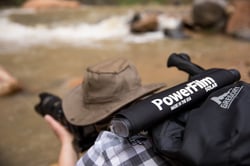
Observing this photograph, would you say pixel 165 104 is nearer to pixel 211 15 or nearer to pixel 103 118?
pixel 103 118

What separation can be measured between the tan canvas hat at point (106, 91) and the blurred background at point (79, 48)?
125cm

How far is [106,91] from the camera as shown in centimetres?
130

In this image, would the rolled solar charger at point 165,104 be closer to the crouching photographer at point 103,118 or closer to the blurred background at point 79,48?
the crouching photographer at point 103,118

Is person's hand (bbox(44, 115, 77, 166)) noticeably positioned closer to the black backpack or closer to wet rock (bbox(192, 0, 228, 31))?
the black backpack

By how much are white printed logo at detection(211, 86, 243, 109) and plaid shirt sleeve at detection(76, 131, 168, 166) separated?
0.61 feet

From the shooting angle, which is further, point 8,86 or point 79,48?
point 79,48

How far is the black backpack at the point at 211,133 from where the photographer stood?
0.79 meters

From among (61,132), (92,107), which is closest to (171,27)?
(61,132)

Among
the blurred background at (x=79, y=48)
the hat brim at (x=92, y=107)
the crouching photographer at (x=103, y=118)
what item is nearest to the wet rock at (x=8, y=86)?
the blurred background at (x=79, y=48)

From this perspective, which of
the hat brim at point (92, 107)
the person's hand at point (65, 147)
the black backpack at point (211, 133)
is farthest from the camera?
the person's hand at point (65, 147)

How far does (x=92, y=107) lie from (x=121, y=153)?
16.2 inches

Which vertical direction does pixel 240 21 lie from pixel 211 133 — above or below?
below

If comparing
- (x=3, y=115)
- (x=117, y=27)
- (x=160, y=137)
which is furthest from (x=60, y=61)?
(x=160, y=137)

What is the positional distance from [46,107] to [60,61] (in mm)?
3311
